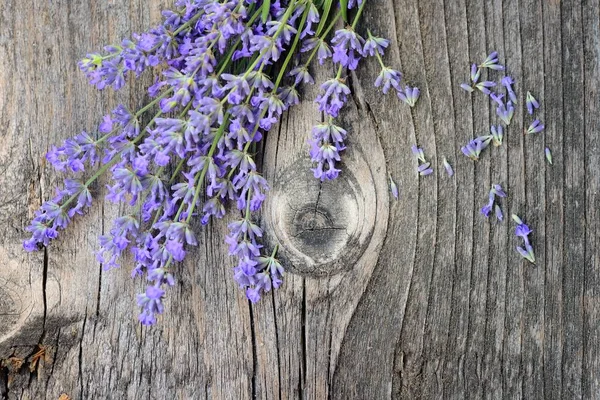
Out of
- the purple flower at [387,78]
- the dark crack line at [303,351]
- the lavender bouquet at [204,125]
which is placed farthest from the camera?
the dark crack line at [303,351]

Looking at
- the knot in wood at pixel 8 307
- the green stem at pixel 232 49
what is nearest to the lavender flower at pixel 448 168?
the green stem at pixel 232 49

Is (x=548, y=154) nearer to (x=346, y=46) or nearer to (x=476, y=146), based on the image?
(x=476, y=146)

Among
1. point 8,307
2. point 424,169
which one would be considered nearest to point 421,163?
point 424,169

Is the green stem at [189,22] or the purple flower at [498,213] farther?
the purple flower at [498,213]

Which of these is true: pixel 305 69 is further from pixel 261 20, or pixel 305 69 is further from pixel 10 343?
pixel 10 343

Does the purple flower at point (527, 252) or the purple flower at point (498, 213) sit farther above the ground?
the purple flower at point (498, 213)

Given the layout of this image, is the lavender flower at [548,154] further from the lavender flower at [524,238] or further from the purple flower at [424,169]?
the purple flower at [424,169]

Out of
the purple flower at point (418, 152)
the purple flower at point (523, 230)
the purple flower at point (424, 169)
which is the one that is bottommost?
the purple flower at point (523, 230)

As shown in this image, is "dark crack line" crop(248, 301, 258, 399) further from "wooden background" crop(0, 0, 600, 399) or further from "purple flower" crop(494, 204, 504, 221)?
"purple flower" crop(494, 204, 504, 221)
